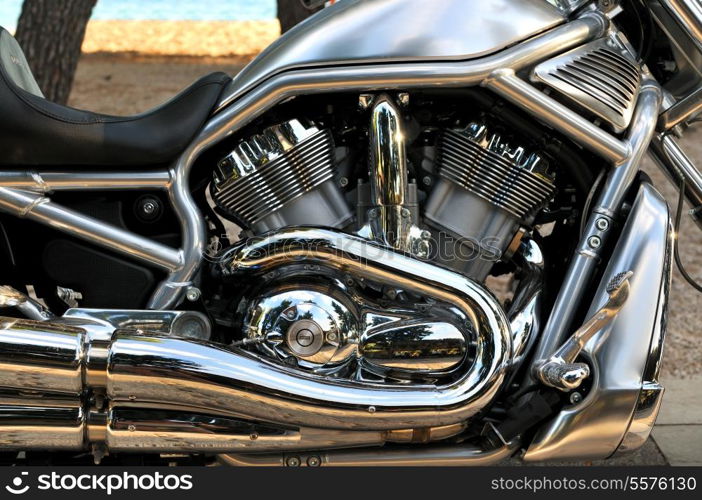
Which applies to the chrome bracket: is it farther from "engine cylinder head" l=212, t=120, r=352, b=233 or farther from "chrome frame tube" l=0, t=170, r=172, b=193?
"chrome frame tube" l=0, t=170, r=172, b=193

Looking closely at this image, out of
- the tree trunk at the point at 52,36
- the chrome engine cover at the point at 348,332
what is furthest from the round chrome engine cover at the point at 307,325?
the tree trunk at the point at 52,36

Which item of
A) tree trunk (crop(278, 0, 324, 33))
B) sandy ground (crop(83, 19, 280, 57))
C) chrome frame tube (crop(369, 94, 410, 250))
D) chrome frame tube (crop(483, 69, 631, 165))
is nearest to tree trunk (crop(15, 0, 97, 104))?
tree trunk (crop(278, 0, 324, 33))

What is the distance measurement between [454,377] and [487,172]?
1.71ft

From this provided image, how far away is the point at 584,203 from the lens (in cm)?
236

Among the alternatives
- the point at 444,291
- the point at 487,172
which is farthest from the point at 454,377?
the point at 487,172

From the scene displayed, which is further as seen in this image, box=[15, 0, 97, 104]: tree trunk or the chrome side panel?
box=[15, 0, 97, 104]: tree trunk

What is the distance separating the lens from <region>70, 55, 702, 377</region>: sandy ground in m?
4.10

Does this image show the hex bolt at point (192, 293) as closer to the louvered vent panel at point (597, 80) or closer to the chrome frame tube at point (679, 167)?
the louvered vent panel at point (597, 80)

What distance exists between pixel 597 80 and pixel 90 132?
1278 millimetres

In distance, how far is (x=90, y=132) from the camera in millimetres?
2260

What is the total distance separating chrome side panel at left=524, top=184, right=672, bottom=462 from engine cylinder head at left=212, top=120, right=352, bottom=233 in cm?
71

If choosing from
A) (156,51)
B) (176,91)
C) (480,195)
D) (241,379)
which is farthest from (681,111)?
(156,51)

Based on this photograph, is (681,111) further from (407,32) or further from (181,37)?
(181,37)

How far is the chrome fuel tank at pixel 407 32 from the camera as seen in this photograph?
2.19 metres
